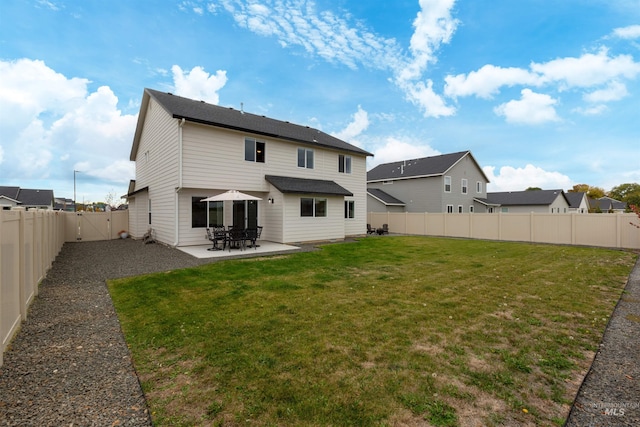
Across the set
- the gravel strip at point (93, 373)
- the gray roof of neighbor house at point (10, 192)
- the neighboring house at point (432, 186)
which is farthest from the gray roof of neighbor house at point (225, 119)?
the gray roof of neighbor house at point (10, 192)

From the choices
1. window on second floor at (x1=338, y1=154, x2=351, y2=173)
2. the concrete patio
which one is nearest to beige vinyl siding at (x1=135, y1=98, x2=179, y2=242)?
the concrete patio

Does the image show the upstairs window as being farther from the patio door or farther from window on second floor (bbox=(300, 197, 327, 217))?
window on second floor (bbox=(300, 197, 327, 217))

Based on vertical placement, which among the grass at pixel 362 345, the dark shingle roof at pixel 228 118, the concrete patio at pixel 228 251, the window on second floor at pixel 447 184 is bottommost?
the grass at pixel 362 345

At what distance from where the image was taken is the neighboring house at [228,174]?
43.2 feet

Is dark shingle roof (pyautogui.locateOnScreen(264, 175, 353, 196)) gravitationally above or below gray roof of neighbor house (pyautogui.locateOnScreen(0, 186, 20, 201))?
Answer: below

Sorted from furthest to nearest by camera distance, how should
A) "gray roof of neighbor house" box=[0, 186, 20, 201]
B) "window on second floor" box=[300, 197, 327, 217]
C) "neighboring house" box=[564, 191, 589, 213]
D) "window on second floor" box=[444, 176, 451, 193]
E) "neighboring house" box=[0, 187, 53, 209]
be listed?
"neighboring house" box=[564, 191, 589, 213]
"gray roof of neighbor house" box=[0, 186, 20, 201]
"neighboring house" box=[0, 187, 53, 209]
"window on second floor" box=[444, 176, 451, 193]
"window on second floor" box=[300, 197, 327, 217]

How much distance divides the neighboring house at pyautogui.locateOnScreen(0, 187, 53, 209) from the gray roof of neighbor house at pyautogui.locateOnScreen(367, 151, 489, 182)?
46477mm

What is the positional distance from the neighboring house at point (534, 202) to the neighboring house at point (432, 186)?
19.1ft

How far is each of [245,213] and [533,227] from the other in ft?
56.9

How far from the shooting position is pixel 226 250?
12508mm

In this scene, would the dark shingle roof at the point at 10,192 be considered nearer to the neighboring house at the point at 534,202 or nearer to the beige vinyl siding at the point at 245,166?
the beige vinyl siding at the point at 245,166

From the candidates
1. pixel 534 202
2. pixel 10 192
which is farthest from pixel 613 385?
pixel 10 192

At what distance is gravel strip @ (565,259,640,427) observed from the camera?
248 cm

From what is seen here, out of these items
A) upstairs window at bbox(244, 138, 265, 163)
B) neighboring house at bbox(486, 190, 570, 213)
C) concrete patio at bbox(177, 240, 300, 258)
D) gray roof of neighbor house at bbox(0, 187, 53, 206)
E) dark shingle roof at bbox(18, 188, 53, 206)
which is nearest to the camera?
concrete patio at bbox(177, 240, 300, 258)
